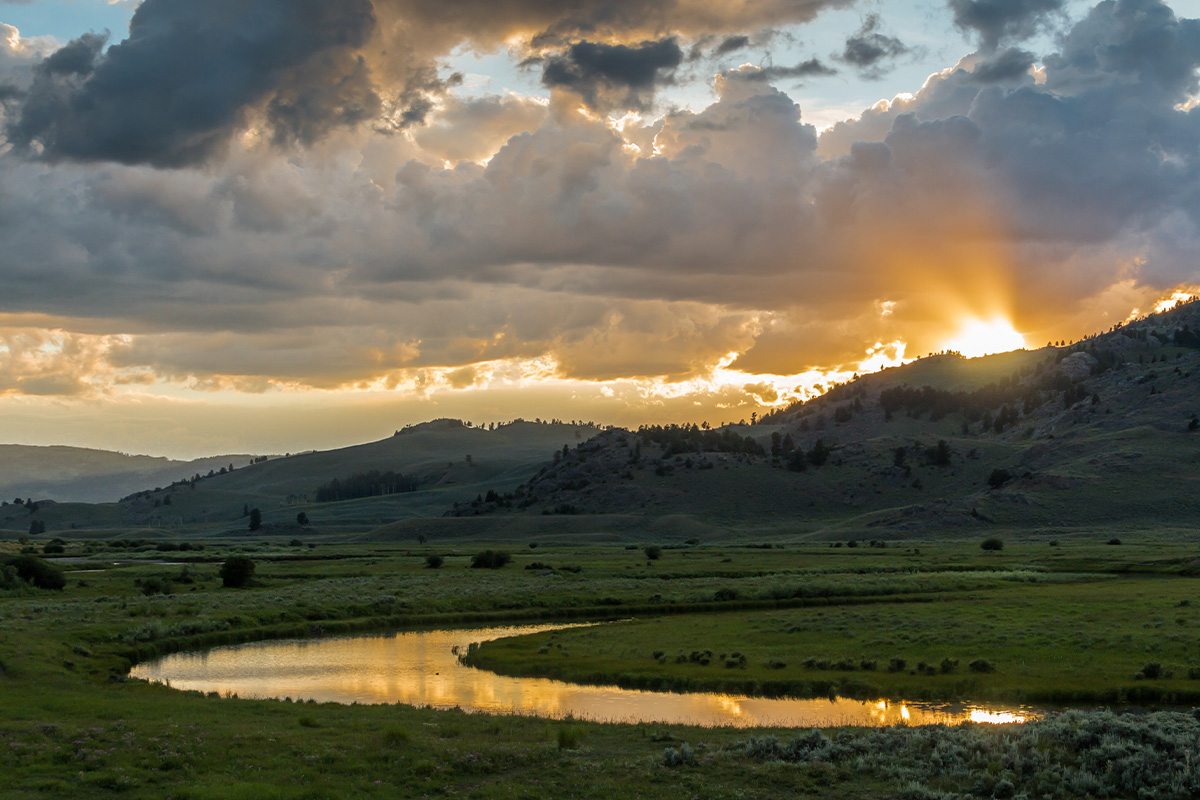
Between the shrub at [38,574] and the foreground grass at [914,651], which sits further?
the shrub at [38,574]

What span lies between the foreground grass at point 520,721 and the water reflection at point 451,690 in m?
3.90

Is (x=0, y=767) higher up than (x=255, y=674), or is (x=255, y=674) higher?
(x=0, y=767)

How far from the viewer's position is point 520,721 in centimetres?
3609

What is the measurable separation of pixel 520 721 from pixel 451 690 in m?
11.5

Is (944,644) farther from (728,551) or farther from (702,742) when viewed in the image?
(728,551)

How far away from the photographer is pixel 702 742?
30.8 metres

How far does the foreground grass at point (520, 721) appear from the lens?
2500cm

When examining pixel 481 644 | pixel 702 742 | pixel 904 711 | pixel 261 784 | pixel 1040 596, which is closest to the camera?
pixel 261 784

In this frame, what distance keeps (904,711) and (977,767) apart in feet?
45.9

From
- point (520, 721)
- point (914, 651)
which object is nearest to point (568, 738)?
point (520, 721)

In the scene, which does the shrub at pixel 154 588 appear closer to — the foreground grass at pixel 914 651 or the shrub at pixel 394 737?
the foreground grass at pixel 914 651

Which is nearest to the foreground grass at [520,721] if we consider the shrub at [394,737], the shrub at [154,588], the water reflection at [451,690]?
the shrub at [394,737]

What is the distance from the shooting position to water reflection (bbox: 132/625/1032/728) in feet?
128

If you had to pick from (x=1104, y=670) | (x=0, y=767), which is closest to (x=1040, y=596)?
(x=1104, y=670)
